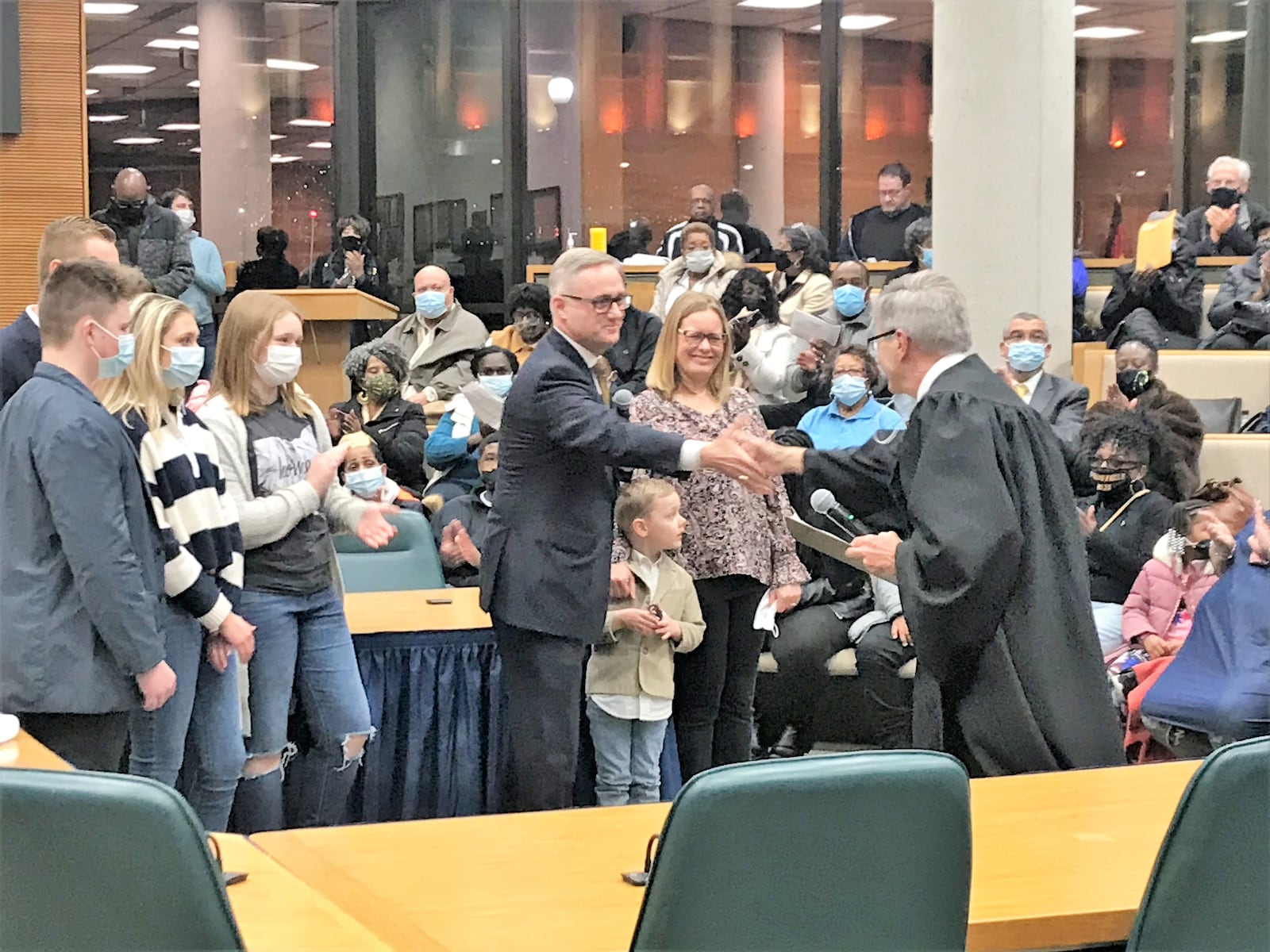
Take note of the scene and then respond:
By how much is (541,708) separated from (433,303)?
14.3ft

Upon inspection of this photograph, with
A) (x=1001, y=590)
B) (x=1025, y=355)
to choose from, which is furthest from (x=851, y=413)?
(x=1001, y=590)

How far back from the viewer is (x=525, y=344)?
26.2 feet

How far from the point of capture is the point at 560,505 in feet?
13.1

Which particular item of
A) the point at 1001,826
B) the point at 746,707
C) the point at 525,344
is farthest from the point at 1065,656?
the point at 525,344

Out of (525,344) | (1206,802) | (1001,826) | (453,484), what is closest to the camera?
(1206,802)

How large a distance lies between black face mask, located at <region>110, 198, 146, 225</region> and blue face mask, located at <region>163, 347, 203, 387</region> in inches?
207

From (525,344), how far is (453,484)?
137cm

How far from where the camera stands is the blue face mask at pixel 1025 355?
7238 millimetres

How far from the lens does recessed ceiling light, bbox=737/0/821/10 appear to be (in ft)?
43.9

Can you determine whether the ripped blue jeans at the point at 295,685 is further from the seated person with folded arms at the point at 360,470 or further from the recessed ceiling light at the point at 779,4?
the recessed ceiling light at the point at 779,4

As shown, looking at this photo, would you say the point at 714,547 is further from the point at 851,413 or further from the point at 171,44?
the point at 171,44

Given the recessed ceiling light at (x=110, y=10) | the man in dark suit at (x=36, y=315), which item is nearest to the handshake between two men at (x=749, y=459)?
the man in dark suit at (x=36, y=315)

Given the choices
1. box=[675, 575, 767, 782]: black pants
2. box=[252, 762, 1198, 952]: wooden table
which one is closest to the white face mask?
box=[675, 575, 767, 782]: black pants

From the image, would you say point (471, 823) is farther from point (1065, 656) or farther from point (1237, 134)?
point (1237, 134)
